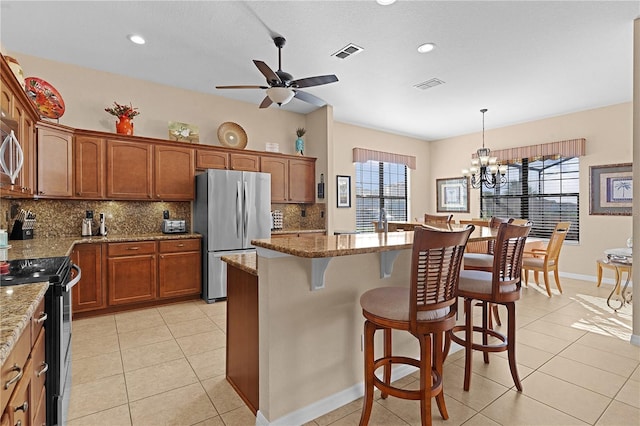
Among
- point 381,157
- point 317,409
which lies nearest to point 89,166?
point 317,409

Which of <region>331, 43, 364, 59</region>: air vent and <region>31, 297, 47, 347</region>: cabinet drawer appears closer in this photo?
<region>31, 297, 47, 347</region>: cabinet drawer

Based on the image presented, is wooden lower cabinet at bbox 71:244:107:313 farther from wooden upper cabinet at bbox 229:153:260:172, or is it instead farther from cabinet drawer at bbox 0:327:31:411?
cabinet drawer at bbox 0:327:31:411

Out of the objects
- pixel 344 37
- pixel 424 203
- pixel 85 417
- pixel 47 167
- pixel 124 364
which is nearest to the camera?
pixel 85 417

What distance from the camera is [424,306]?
162 centimetres

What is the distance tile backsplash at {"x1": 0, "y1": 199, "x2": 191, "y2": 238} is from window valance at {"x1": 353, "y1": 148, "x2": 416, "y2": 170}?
11.2 ft

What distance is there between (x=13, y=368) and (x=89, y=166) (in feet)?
11.8

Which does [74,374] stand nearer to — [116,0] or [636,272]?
[116,0]

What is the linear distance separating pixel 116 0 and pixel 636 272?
17.4 ft

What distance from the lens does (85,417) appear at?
194cm

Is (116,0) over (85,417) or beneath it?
over

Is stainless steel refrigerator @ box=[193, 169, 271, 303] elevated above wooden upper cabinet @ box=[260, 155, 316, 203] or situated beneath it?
situated beneath

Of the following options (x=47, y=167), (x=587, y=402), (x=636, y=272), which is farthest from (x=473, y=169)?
(x=47, y=167)

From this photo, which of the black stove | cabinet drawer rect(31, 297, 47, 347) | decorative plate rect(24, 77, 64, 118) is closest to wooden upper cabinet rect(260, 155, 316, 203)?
decorative plate rect(24, 77, 64, 118)

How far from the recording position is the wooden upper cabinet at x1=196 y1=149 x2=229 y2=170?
15.1 ft
